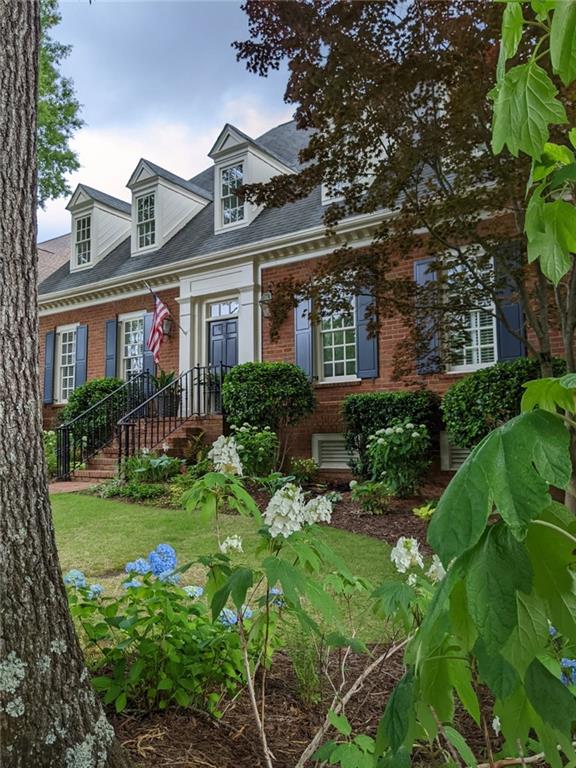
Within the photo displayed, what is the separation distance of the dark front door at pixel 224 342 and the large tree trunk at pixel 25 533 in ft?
32.4

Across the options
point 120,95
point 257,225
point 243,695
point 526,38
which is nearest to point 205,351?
point 257,225

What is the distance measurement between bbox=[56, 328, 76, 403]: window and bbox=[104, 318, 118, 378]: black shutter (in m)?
1.41

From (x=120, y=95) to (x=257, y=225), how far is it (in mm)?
6823

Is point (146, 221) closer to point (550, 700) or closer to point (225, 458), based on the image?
point (225, 458)

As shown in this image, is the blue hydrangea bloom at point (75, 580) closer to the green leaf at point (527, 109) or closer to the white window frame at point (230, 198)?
the green leaf at point (527, 109)

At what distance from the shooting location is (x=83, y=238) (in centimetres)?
1581

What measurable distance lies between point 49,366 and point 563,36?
15.6m

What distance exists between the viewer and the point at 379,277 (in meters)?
6.01

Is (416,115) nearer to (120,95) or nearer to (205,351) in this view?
(120,95)

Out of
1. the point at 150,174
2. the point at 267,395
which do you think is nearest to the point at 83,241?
the point at 150,174

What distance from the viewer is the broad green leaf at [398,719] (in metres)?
0.77

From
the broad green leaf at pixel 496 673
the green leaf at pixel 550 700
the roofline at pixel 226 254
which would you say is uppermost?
the roofline at pixel 226 254

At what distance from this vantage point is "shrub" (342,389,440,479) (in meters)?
8.27

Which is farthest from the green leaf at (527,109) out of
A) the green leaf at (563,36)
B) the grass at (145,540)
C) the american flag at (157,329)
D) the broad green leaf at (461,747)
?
the american flag at (157,329)
